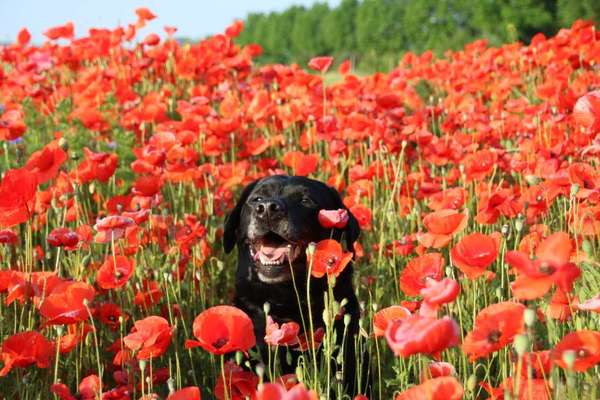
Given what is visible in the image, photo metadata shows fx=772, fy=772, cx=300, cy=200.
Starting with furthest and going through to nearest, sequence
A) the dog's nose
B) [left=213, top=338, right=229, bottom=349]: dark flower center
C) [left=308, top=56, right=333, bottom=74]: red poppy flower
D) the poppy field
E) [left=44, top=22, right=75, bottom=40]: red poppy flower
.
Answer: [left=44, top=22, right=75, bottom=40]: red poppy flower < [left=308, top=56, right=333, bottom=74]: red poppy flower < the dog's nose < [left=213, top=338, right=229, bottom=349]: dark flower center < the poppy field

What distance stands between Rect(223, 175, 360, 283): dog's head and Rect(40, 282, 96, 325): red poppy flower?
31.9 inches

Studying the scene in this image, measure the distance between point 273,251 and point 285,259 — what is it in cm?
7

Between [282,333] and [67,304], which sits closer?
[282,333]

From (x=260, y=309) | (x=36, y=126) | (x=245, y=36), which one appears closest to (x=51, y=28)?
(x=36, y=126)

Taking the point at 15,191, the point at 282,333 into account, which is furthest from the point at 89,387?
the point at 15,191

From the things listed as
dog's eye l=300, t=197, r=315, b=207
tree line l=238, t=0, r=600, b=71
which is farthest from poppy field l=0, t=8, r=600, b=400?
tree line l=238, t=0, r=600, b=71

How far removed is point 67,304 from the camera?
216 cm

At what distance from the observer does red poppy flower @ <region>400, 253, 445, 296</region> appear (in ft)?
7.02

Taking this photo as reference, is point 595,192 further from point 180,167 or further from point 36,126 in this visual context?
point 36,126

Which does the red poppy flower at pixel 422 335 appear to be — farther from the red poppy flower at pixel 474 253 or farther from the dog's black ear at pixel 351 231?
the dog's black ear at pixel 351 231

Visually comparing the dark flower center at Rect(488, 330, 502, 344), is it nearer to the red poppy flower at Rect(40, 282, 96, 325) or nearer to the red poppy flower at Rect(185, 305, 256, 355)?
the red poppy flower at Rect(185, 305, 256, 355)

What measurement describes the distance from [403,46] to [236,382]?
23.6 meters

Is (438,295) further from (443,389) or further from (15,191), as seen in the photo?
(15,191)

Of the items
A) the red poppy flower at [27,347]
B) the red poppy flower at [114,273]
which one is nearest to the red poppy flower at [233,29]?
the red poppy flower at [114,273]
